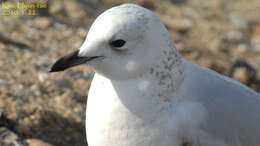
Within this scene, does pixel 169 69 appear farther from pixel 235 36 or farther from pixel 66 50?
pixel 235 36

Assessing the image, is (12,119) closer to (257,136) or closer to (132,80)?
(132,80)

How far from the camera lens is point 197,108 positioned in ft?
8.10

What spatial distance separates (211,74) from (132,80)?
672mm

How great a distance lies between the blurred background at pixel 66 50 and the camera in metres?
3.38

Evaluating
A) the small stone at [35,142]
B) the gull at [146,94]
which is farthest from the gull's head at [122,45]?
the small stone at [35,142]

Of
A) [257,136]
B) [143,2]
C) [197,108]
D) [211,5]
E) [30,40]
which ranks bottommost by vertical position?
[211,5]

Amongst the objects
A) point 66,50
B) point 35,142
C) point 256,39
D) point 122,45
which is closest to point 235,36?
point 256,39

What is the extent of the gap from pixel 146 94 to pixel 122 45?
13.1 inches

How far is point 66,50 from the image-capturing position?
4672 mm

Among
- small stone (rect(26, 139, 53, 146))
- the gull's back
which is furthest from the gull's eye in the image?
small stone (rect(26, 139, 53, 146))

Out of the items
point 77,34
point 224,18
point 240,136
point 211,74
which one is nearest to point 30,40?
point 77,34

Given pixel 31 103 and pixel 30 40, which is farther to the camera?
pixel 30 40

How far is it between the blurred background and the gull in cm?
90

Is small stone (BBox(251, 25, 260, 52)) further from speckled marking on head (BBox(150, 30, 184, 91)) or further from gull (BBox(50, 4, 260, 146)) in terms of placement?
speckled marking on head (BBox(150, 30, 184, 91))
